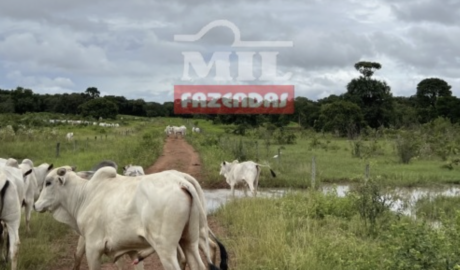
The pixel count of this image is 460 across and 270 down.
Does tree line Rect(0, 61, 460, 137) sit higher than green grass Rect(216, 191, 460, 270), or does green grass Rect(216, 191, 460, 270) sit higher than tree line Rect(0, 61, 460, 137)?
tree line Rect(0, 61, 460, 137)

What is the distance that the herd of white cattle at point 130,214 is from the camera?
4289 millimetres

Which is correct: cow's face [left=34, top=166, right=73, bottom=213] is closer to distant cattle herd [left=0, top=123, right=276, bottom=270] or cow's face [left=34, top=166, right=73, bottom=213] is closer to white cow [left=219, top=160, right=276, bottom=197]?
distant cattle herd [left=0, top=123, right=276, bottom=270]

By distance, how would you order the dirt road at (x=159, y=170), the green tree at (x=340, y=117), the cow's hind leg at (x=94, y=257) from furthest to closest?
the green tree at (x=340, y=117) < the dirt road at (x=159, y=170) < the cow's hind leg at (x=94, y=257)

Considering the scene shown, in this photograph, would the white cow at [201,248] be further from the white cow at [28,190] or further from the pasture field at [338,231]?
the white cow at [28,190]

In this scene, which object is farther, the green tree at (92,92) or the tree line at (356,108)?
the green tree at (92,92)

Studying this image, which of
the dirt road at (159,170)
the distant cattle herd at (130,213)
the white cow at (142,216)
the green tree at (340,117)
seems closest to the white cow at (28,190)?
the dirt road at (159,170)

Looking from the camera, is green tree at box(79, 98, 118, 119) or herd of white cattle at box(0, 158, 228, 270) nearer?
herd of white cattle at box(0, 158, 228, 270)

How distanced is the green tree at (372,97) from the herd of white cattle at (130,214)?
4500cm

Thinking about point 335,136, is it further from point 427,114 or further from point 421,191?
point 421,191

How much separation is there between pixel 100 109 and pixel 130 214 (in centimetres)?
6902

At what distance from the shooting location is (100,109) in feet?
233

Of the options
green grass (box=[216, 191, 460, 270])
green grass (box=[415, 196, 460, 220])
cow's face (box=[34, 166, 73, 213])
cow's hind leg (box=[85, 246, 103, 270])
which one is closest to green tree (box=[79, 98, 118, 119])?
green grass (box=[415, 196, 460, 220])

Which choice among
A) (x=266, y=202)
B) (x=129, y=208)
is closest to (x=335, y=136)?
(x=266, y=202)

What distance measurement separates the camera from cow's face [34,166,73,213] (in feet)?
18.5
